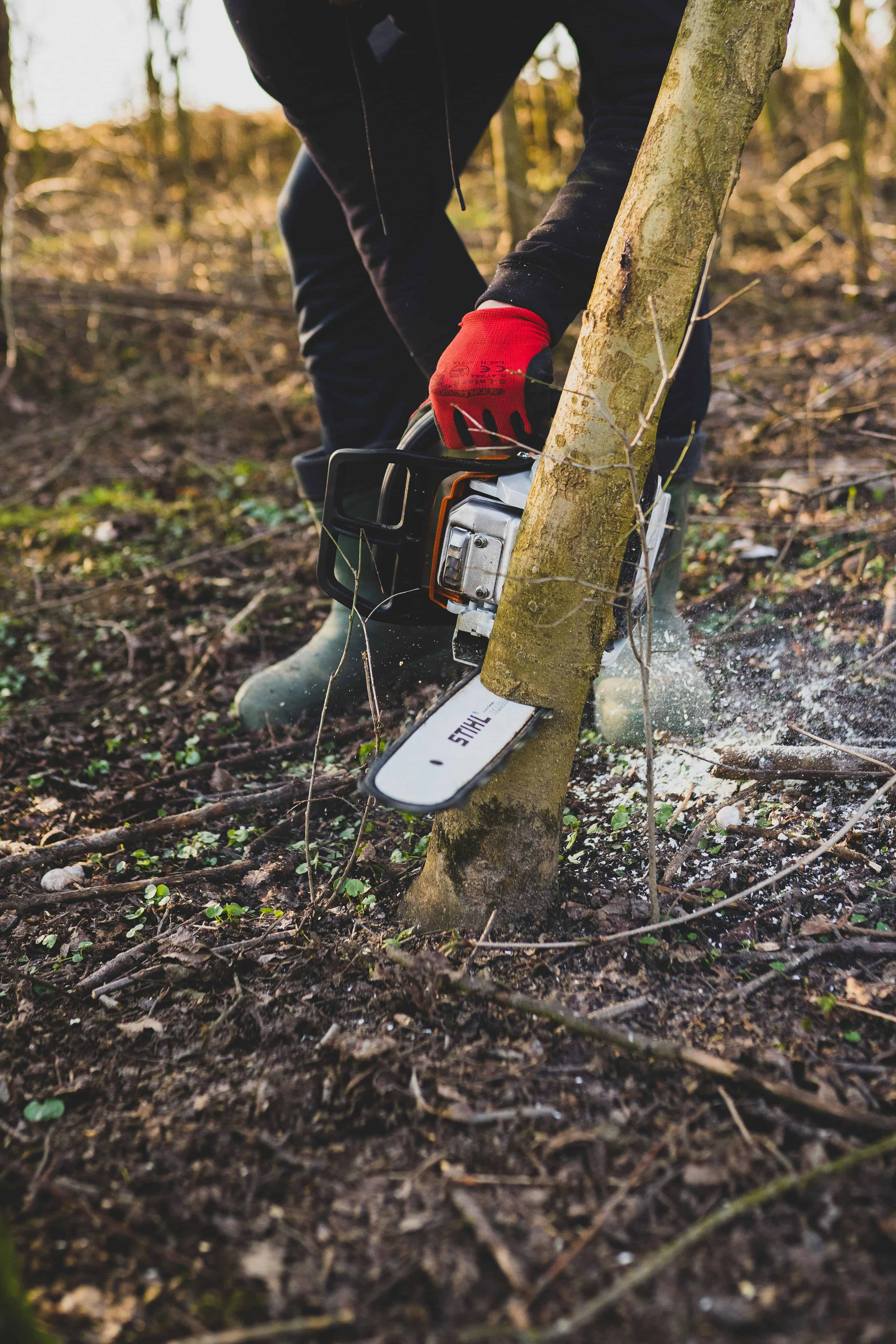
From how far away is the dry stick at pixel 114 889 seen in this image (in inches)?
71.6

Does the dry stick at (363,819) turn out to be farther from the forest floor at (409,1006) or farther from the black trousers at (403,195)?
the black trousers at (403,195)

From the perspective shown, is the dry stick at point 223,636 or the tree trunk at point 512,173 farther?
the tree trunk at point 512,173

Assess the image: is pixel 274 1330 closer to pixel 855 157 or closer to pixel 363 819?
pixel 363 819

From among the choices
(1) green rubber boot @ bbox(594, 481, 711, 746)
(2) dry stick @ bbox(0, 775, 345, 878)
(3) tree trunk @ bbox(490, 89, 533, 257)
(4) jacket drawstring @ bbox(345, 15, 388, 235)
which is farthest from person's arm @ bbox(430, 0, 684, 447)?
(3) tree trunk @ bbox(490, 89, 533, 257)

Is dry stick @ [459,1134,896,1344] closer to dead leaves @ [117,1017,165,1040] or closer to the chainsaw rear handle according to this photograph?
dead leaves @ [117,1017,165,1040]

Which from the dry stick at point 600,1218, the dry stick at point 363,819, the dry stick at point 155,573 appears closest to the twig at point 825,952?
the dry stick at point 600,1218

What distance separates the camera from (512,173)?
207 inches

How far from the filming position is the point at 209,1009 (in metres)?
1.47

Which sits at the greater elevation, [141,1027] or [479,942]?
[479,942]

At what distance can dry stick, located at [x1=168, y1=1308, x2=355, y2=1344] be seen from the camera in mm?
921

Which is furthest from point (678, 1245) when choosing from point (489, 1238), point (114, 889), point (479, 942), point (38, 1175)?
point (114, 889)

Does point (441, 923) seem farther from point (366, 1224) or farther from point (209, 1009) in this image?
point (366, 1224)

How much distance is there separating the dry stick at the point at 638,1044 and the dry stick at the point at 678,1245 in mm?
47

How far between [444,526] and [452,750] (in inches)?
21.3
